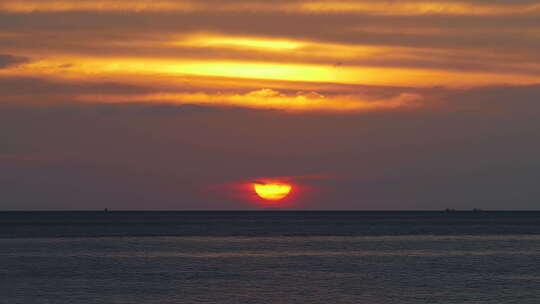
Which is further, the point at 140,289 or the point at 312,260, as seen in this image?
the point at 312,260

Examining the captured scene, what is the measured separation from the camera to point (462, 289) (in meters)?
70.6

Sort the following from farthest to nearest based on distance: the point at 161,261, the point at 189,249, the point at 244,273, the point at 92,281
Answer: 1. the point at 189,249
2. the point at 161,261
3. the point at 244,273
4. the point at 92,281

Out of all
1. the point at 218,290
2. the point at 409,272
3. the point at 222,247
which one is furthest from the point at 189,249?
the point at 218,290

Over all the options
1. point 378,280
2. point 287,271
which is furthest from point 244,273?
point 378,280

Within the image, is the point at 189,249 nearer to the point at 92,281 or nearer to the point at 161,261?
the point at 161,261

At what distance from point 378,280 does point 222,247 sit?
187ft

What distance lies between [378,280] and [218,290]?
57.0ft

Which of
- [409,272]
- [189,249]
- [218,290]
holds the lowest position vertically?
[218,290]

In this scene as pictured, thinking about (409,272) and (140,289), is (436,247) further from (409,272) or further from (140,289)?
(140,289)

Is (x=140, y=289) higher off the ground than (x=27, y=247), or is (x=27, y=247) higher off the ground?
(x=27, y=247)

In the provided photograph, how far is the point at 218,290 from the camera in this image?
6925 centimetres

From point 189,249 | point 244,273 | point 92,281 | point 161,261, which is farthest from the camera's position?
→ point 189,249

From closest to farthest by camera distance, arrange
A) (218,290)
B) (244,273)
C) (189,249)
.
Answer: (218,290) → (244,273) → (189,249)

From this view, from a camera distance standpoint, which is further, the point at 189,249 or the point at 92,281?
the point at 189,249
